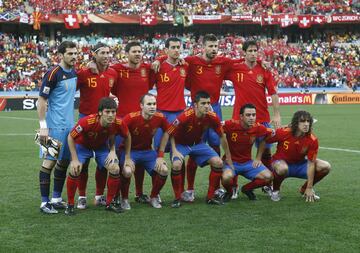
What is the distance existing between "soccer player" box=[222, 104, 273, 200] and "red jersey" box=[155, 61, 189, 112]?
73 cm

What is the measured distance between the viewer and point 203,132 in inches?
311

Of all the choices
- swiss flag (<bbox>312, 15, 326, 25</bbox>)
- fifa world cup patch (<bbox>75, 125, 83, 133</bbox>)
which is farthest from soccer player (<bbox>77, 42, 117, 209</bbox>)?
swiss flag (<bbox>312, 15, 326, 25</bbox>)

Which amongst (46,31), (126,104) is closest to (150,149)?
(126,104)

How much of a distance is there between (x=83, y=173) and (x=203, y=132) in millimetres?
1573

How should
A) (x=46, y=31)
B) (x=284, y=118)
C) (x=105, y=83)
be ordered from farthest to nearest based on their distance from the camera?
(x=46, y=31)
(x=284, y=118)
(x=105, y=83)

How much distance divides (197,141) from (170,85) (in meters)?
0.83

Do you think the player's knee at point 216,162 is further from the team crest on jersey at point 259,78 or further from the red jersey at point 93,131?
the team crest on jersey at point 259,78

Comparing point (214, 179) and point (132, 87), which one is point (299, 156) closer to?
point (214, 179)

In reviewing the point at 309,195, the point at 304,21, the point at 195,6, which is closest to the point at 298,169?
the point at 309,195

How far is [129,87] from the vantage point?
788cm

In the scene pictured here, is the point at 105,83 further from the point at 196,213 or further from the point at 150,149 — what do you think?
the point at 196,213

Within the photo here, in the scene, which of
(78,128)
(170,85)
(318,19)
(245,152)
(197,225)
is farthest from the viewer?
(318,19)

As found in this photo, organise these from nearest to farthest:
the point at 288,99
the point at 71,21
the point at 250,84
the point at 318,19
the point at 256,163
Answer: the point at 256,163
the point at 250,84
the point at 288,99
the point at 71,21
the point at 318,19

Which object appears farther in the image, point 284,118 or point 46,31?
point 46,31
